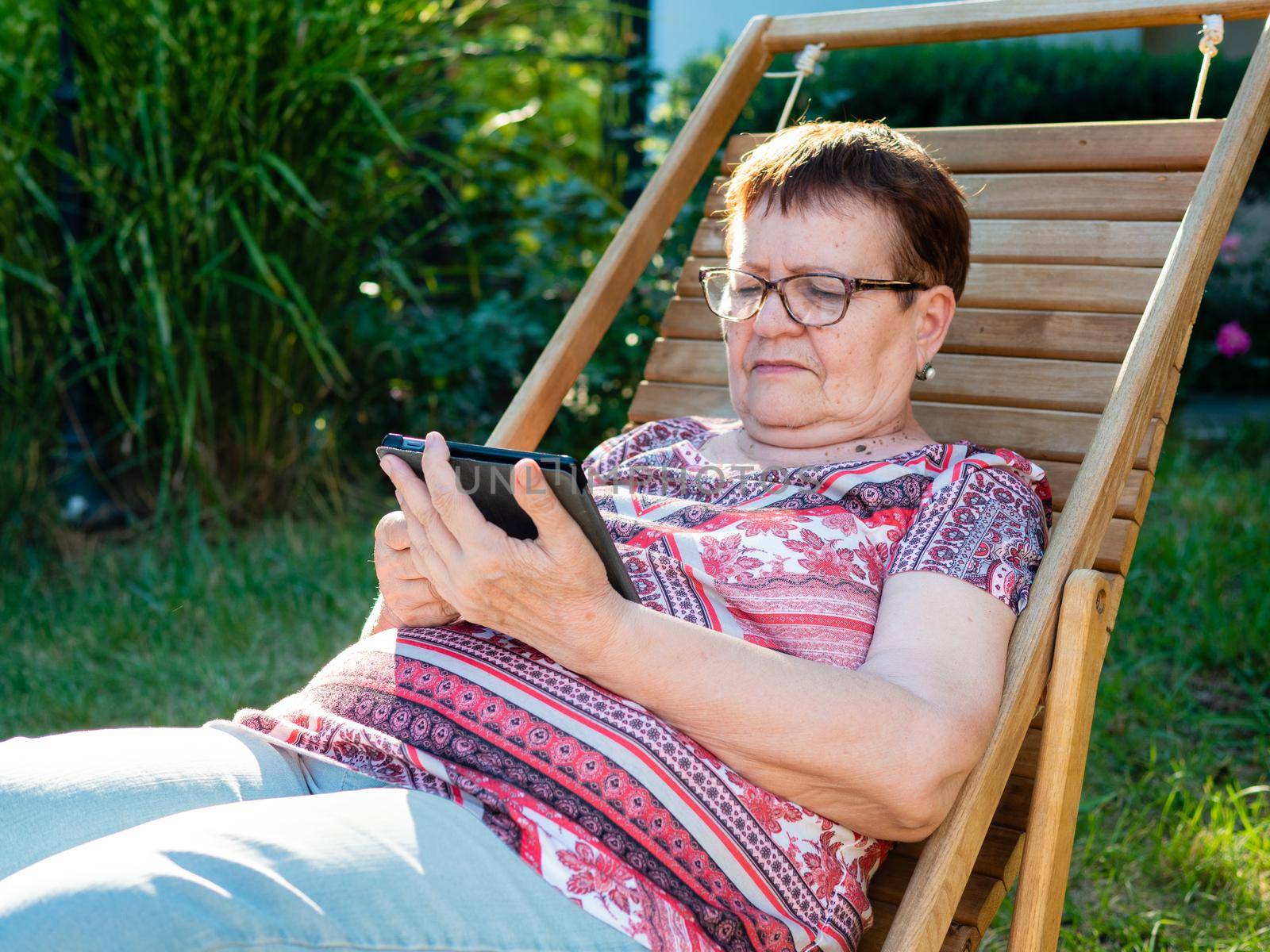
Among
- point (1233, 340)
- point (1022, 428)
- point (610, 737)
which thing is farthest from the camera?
point (1233, 340)

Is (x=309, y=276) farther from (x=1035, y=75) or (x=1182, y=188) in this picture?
(x=1035, y=75)

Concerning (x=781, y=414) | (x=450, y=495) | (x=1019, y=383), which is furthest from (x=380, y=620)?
(x=1019, y=383)

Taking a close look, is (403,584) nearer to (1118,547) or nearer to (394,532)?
(394,532)

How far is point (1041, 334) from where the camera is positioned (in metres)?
2.50

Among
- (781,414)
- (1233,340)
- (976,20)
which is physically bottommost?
(1233,340)

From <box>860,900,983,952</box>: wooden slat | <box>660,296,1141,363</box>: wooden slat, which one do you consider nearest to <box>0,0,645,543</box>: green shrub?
<box>660,296,1141,363</box>: wooden slat

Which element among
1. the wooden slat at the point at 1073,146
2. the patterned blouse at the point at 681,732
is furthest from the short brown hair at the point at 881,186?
the wooden slat at the point at 1073,146

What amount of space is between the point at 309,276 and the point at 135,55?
86cm

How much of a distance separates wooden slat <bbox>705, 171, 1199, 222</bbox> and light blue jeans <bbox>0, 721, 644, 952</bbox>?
1.58 meters

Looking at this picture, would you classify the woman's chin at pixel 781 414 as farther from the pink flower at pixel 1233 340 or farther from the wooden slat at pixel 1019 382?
the pink flower at pixel 1233 340

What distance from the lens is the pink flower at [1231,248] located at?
529 centimetres

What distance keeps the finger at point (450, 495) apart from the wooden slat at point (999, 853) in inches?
36.5

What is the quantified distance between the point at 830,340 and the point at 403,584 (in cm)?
79

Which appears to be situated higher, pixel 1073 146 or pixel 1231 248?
pixel 1073 146
